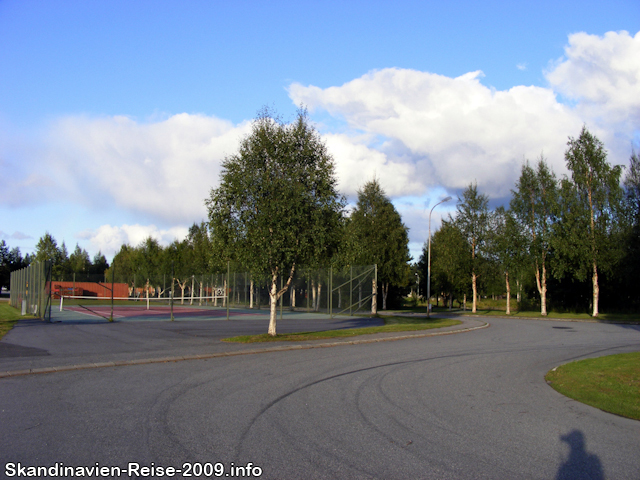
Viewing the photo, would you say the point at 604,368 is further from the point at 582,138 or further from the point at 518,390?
the point at 582,138

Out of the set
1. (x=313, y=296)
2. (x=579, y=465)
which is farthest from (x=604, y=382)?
(x=313, y=296)

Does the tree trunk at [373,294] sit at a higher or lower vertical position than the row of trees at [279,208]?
lower

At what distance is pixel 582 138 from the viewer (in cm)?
4628

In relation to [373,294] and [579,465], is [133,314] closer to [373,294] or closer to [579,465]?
[373,294]

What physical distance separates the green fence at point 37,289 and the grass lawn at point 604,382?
2453 cm

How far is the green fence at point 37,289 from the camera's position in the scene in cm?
2642

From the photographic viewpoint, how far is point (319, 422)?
6.97 metres

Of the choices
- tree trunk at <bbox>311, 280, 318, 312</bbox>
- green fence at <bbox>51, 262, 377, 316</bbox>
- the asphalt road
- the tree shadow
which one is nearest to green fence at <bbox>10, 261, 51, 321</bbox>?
green fence at <bbox>51, 262, 377, 316</bbox>

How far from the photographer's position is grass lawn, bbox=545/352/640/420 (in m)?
8.59

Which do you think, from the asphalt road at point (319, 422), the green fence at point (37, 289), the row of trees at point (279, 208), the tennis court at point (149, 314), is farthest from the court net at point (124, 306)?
the asphalt road at point (319, 422)

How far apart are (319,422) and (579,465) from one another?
3.33 metres

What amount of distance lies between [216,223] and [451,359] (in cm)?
1023

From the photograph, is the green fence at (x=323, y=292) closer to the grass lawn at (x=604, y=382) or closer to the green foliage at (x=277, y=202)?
the green foliage at (x=277, y=202)

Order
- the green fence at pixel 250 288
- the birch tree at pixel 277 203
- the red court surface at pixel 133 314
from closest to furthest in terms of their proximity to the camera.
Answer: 1. the birch tree at pixel 277 203
2. the red court surface at pixel 133 314
3. the green fence at pixel 250 288
